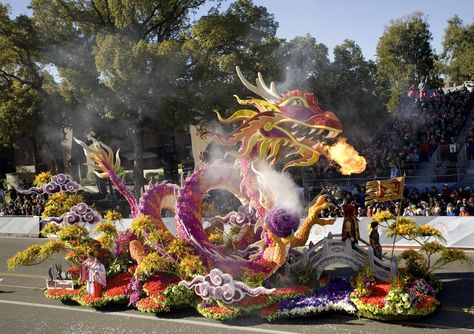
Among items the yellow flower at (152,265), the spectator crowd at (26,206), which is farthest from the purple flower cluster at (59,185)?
the spectator crowd at (26,206)

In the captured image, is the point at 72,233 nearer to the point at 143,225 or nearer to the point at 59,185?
the point at 143,225

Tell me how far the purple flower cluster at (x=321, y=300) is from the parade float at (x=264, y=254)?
23mm

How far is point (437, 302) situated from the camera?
10836 millimetres

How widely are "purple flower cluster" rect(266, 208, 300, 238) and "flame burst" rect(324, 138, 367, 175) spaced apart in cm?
156

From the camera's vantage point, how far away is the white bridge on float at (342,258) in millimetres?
11789

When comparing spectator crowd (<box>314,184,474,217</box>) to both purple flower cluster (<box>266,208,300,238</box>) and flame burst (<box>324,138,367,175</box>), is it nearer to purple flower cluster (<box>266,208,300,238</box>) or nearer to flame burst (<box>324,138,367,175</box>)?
flame burst (<box>324,138,367,175</box>)

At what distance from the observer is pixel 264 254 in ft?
41.2

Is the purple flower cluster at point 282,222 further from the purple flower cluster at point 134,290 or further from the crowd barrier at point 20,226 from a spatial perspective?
the crowd barrier at point 20,226

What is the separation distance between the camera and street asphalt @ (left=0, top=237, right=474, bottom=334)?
10.5 metres

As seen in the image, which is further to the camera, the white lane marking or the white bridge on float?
the white bridge on float

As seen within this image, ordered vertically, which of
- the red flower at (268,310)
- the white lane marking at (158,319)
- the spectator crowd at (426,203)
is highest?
the spectator crowd at (426,203)

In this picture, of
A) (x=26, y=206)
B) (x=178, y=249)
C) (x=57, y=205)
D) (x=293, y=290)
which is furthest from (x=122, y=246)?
(x=26, y=206)

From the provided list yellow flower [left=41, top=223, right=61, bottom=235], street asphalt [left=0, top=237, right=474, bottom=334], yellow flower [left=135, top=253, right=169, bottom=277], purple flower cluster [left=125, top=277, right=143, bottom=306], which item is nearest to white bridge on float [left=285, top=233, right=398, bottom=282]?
street asphalt [left=0, top=237, right=474, bottom=334]

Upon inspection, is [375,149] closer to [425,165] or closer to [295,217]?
[425,165]
